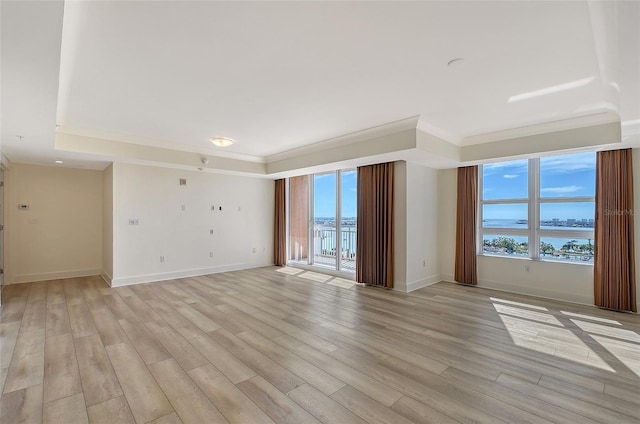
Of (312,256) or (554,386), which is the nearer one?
(554,386)

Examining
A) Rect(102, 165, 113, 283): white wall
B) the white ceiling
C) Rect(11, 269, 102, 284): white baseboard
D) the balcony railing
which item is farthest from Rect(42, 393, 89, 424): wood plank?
Rect(11, 269, 102, 284): white baseboard

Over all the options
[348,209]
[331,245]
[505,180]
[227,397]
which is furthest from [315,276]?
[227,397]

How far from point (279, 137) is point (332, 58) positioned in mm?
2768

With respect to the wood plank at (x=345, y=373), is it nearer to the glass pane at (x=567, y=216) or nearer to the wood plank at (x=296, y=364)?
the wood plank at (x=296, y=364)

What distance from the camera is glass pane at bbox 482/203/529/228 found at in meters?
5.27

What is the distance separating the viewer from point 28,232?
5.89 meters

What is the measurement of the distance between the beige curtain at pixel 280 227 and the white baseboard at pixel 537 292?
14.9 feet

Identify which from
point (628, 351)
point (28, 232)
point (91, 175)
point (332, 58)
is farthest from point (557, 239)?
point (28, 232)

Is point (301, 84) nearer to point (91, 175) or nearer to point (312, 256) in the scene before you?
point (312, 256)

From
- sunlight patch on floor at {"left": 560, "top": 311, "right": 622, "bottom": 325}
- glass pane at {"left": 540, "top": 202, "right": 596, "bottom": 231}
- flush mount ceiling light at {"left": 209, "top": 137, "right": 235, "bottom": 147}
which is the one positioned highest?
flush mount ceiling light at {"left": 209, "top": 137, "right": 235, "bottom": 147}

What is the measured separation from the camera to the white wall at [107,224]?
18.4ft

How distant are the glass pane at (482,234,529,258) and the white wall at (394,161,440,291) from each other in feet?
3.29

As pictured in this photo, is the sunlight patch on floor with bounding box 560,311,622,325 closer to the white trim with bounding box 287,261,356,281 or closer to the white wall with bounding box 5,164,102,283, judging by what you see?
the white trim with bounding box 287,261,356,281

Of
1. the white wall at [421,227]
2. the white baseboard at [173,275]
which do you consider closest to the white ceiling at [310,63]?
the white wall at [421,227]
